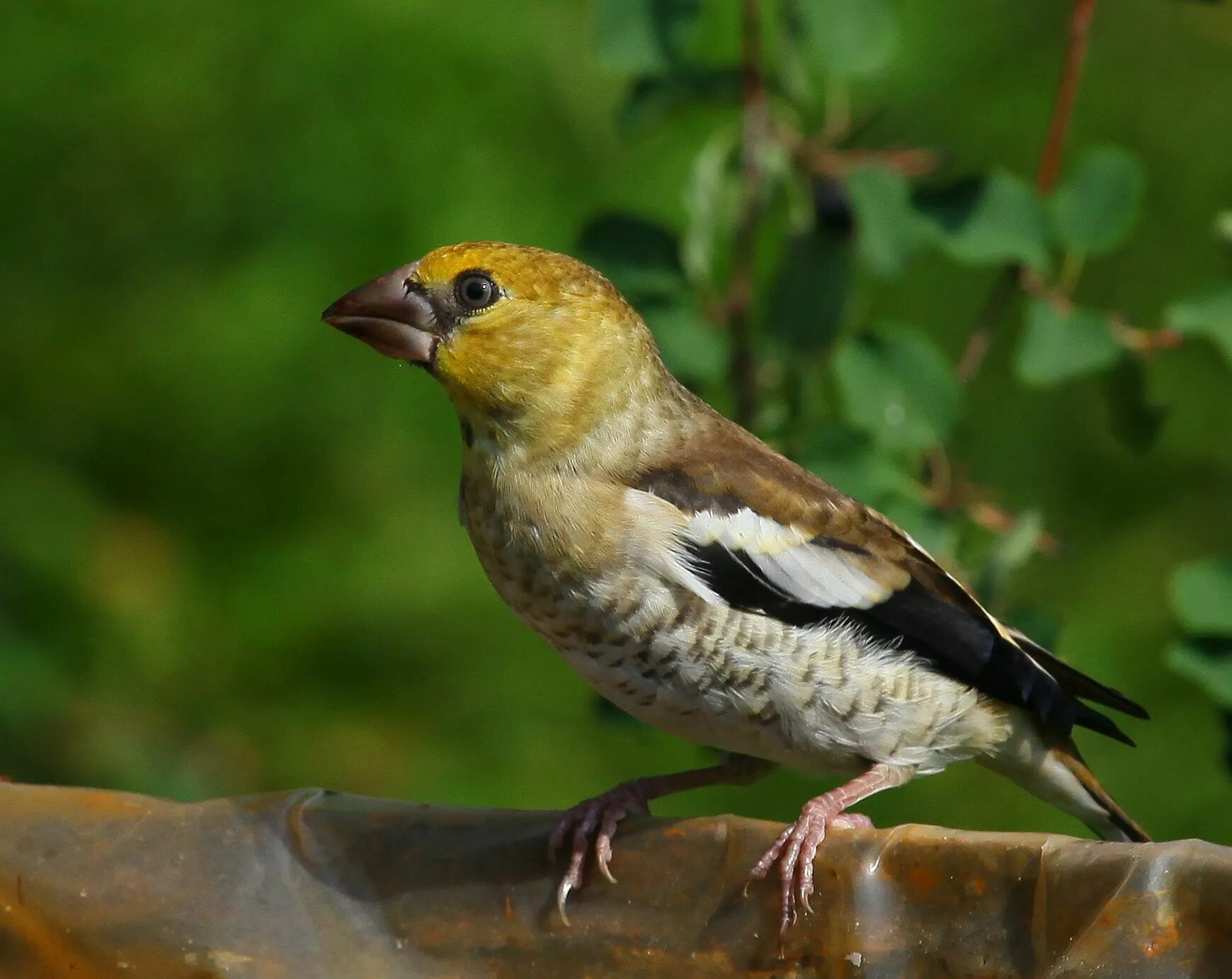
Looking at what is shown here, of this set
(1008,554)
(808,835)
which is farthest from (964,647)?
(808,835)

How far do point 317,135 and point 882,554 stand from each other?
2834mm

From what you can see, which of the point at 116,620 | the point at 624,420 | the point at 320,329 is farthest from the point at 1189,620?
the point at 116,620

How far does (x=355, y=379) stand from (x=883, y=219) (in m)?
2.56

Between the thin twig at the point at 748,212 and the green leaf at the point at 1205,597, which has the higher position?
the thin twig at the point at 748,212

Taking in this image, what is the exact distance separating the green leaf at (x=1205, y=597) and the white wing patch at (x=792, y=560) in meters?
0.54

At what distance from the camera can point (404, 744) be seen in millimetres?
5160

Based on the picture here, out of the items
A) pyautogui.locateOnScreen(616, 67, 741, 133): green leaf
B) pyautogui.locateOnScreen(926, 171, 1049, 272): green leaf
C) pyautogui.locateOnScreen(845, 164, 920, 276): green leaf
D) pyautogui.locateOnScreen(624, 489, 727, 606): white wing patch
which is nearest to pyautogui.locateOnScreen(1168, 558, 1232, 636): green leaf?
pyautogui.locateOnScreen(926, 171, 1049, 272): green leaf

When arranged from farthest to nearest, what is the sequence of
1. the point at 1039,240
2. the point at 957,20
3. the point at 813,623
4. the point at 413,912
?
1. the point at 957,20
2. the point at 1039,240
3. the point at 813,623
4. the point at 413,912

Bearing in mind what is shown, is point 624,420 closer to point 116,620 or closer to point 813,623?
point 813,623

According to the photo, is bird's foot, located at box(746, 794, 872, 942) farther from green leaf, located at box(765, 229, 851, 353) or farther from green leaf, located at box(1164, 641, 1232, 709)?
green leaf, located at box(765, 229, 851, 353)

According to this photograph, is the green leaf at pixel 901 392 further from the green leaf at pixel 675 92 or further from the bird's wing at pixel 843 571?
the green leaf at pixel 675 92

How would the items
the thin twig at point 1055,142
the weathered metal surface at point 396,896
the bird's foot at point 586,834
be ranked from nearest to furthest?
the weathered metal surface at point 396,896
the bird's foot at point 586,834
the thin twig at point 1055,142

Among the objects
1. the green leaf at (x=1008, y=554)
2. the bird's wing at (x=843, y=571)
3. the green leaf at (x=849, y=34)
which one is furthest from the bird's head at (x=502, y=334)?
the green leaf at (x=1008, y=554)

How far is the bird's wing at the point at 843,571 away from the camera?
2824 mm
